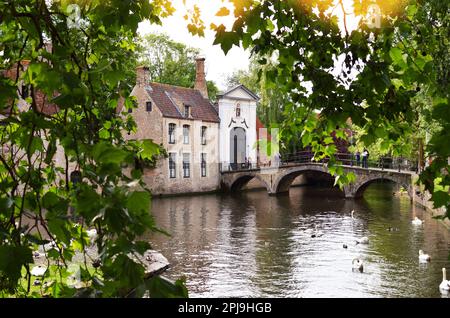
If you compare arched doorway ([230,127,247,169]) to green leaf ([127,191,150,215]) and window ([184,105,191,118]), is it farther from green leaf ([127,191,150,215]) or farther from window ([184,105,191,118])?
green leaf ([127,191,150,215])

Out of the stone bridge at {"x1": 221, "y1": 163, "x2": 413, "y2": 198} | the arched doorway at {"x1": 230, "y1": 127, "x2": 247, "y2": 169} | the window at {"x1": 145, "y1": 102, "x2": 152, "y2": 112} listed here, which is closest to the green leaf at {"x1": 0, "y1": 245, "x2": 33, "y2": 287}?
the stone bridge at {"x1": 221, "y1": 163, "x2": 413, "y2": 198}

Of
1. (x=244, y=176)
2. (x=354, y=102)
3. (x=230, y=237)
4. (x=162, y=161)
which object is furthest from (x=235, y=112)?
(x=354, y=102)

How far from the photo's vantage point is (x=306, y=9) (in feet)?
11.0

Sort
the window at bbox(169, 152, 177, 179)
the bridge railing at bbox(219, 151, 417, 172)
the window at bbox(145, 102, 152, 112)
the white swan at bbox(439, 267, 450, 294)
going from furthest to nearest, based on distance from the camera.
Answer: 1. the window at bbox(169, 152, 177, 179)
2. the window at bbox(145, 102, 152, 112)
3. the bridge railing at bbox(219, 151, 417, 172)
4. the white swan at bbox(439, 267, 450, 294)

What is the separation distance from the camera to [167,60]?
155 ft

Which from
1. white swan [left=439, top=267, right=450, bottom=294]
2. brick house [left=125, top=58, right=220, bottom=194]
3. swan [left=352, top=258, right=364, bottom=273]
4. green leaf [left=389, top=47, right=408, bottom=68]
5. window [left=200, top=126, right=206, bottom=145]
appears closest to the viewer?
green leaf [left=389, top=47, right=408, bottom=68]

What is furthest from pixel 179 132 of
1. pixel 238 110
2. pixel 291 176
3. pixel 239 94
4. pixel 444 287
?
pixel 444 287

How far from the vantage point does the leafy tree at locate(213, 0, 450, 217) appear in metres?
3.09

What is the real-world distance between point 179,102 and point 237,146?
6.78 m

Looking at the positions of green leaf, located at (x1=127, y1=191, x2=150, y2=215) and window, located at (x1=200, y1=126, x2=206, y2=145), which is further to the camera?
window, located at (x1=200, y1=126, x2=206, y2=145)

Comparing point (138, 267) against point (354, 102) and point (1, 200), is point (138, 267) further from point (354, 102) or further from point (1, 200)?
point (354, 102)

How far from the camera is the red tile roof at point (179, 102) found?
35.7 metres

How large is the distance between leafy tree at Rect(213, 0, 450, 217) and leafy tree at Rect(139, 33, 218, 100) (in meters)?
44.0
